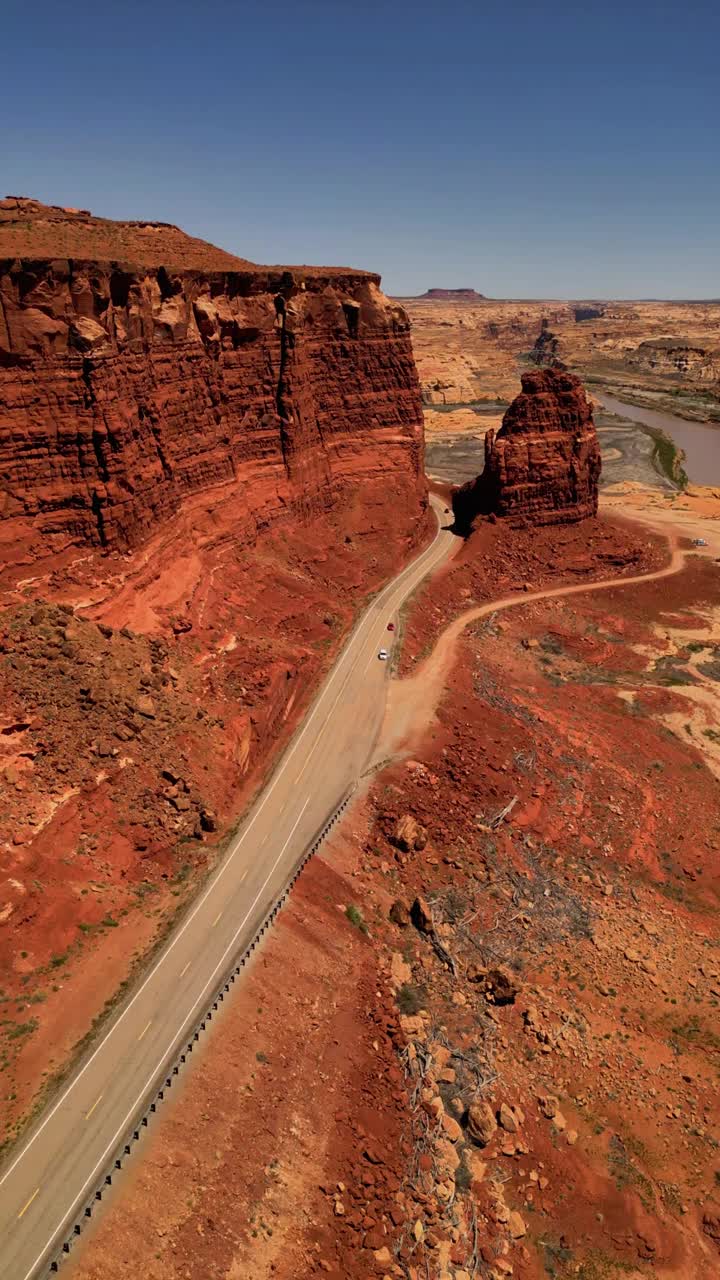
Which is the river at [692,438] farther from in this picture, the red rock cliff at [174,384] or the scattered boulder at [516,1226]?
the scattered boulder at [516,1226]

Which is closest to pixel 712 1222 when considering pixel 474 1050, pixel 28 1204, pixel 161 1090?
pixel 474 1050

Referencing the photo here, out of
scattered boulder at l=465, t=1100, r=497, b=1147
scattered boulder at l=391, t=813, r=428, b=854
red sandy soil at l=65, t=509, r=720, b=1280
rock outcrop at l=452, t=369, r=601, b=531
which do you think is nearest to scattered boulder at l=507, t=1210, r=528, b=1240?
red sandy soil at l=65, t=509, r=720, b=1280

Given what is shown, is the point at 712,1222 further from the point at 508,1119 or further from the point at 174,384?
the point at 174,384

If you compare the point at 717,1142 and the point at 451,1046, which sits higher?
the point at 451,1046

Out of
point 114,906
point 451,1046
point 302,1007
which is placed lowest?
point 451,1046

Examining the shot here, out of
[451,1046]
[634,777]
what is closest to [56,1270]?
[451,1046]

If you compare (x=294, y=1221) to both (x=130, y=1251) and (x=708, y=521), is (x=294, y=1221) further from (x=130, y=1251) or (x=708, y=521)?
(x=708, y=521)

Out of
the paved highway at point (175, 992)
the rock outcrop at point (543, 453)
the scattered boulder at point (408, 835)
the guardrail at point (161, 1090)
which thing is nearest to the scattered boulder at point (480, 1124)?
the guardrail at point (161, 1090)

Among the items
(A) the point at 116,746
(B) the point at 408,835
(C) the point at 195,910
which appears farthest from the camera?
(B) the point at 408,835
